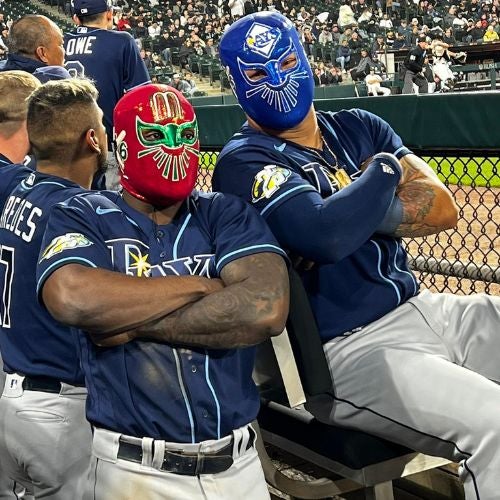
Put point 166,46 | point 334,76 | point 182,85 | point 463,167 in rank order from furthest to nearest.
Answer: point 166,46, point 334,76, point 182,85, point 463,167

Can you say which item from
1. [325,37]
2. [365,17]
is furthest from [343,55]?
[365,17]

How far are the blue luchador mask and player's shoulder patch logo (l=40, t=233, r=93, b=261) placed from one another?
2.68 feet

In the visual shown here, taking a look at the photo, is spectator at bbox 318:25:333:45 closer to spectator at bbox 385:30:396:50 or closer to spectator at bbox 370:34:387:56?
spectator at bbox 370:34:387:56

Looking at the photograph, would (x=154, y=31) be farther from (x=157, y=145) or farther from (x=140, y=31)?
(x=157, y=145)

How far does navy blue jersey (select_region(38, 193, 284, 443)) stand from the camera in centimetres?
202

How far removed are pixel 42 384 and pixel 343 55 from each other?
24585 millimetres

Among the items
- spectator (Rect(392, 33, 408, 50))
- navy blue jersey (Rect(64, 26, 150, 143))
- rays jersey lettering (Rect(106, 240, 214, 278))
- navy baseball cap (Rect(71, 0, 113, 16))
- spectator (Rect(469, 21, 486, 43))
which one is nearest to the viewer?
rays jersey lettering (Rect(106, 240, 214, 278))

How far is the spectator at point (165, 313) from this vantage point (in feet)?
6.54

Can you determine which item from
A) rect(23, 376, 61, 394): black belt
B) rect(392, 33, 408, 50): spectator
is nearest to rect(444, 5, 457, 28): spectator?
rect(392, 33, 408, 50): spectator

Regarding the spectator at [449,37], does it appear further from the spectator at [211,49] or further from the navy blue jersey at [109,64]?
the navy blue jersey at [109,64]

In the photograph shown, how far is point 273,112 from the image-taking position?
103 inches

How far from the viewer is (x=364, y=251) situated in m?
2.56

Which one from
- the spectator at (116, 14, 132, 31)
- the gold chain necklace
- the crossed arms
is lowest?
the spectator at (116, 14, 132, 31)

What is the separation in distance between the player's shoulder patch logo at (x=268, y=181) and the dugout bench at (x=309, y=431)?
23 centimetres
